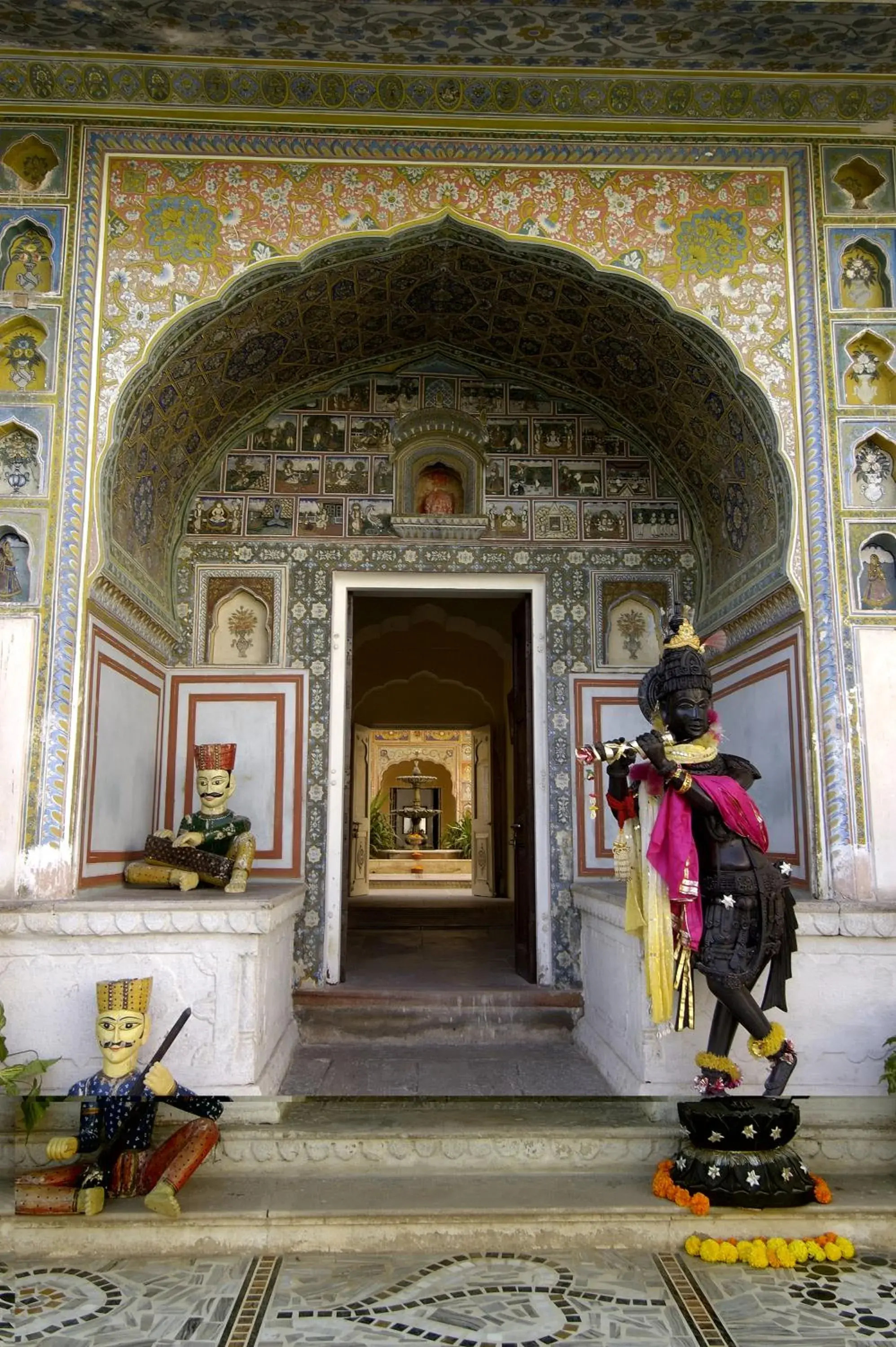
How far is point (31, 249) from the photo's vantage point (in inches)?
203

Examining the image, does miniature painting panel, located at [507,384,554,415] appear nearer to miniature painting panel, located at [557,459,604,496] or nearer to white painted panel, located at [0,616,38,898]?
miniature painting panel, located at [557,459,604,496]

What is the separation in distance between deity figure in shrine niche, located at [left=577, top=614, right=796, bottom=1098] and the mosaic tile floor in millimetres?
771

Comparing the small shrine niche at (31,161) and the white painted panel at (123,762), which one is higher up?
the small shrine niche at (31,161)

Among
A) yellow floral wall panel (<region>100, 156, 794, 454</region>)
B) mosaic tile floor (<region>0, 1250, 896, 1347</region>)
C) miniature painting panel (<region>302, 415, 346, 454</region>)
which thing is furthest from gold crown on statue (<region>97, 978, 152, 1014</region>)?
miniature painting panel (<region>302, 415, 346, 454</region>)

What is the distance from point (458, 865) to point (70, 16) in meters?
13.0

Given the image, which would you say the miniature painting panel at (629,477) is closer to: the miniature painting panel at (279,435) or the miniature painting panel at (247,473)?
the miniature painting panel at (279,435)

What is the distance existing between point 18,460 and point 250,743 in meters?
2.28

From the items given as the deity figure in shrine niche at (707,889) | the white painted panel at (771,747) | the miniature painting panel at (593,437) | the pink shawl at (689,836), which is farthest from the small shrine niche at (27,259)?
the white painted panel at (771,747)

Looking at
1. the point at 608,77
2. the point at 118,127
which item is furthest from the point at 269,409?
the point at 608,77

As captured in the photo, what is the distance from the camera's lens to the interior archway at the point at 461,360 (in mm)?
5316

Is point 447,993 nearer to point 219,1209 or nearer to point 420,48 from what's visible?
point 219,1209

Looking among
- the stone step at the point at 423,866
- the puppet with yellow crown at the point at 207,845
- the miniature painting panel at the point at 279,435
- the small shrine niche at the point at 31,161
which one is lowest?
the stone step at the point at 423,866

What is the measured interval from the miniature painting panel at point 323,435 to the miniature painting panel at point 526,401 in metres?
1.17

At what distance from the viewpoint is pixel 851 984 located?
4496 mm
